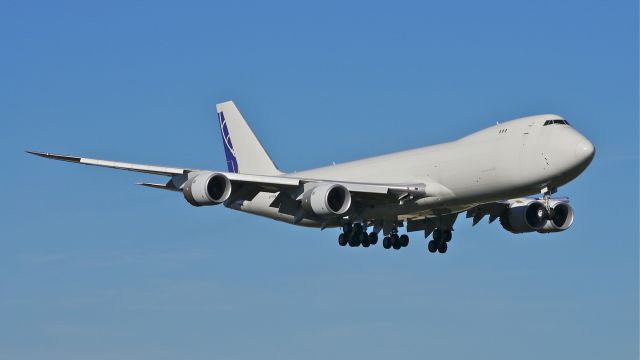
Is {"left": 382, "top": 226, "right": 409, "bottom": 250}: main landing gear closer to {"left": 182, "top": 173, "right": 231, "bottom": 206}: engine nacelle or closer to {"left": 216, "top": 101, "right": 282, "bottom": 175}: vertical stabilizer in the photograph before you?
{"left": 216, "top": 101, "right": 282, "bottom": 175}: vertical stabilizer

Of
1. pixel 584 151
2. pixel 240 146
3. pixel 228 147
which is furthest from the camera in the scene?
pixel 228 147

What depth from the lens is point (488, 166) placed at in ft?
175

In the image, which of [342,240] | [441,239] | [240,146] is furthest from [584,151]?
[240,146]

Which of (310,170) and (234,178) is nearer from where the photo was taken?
(234,178)

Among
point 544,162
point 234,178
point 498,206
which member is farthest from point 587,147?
point 234,178

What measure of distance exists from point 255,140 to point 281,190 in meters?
11.9

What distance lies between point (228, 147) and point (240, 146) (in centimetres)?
119

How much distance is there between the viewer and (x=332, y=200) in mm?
56062

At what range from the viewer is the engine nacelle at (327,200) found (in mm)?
55469

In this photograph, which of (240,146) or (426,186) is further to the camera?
(240,146)

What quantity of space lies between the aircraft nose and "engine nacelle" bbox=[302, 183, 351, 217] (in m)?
10.5

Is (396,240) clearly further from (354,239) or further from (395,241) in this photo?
(354,239)

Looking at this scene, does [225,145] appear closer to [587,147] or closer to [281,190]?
[281,190]

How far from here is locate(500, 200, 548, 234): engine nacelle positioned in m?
61.7
